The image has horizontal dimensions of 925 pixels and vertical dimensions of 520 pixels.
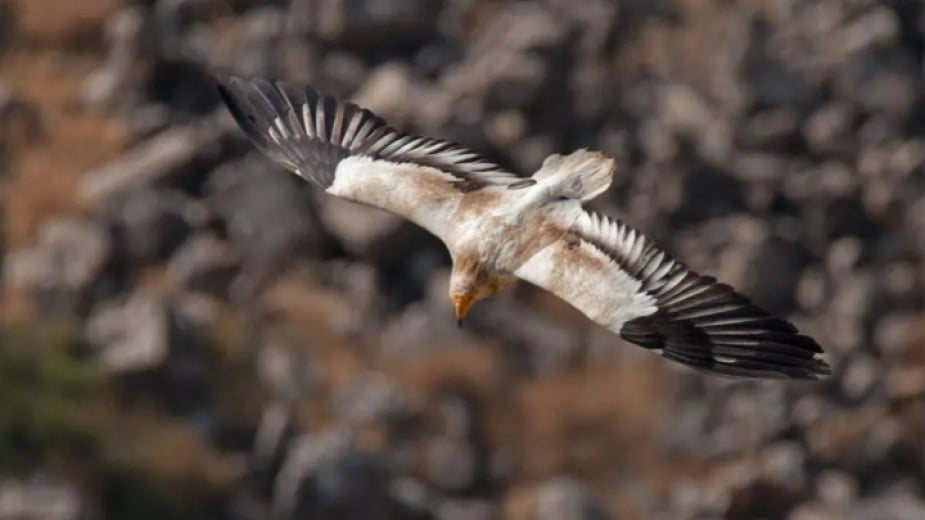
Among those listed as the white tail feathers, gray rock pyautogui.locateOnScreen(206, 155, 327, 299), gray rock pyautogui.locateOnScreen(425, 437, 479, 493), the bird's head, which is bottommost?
the bird's head

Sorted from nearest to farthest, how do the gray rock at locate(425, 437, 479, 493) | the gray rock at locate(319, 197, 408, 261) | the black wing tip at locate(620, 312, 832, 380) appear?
the black wing tip at locate(620, 312, 832, 380) < the gray rock at locate(425, 437, 479, 493) < the gray rock at locate(319, 197, 408, 261)

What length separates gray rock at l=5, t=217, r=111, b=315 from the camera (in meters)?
19.6

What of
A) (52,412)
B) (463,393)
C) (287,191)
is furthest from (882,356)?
(52,412)

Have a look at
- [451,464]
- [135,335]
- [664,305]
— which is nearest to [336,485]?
[451,464]

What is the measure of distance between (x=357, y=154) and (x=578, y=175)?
1203 millimetres

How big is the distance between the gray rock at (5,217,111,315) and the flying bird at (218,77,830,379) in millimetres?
8600

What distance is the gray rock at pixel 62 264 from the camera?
64.4ft

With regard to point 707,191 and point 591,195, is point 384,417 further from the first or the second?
point 591,195

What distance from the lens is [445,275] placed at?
1991 cm

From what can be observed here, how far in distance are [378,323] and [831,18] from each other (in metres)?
4.98

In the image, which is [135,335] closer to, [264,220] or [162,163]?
[264,220]

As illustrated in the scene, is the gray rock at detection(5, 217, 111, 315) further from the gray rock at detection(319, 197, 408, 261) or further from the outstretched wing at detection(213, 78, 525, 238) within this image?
the outstretched wing at detection(213, 78, 525, 238)

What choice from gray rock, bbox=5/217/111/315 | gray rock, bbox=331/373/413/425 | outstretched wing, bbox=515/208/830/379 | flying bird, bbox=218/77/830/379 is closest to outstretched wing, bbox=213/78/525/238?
flying bird, bbox=218/77/830/379

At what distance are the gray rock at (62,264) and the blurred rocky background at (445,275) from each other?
0.03 m
